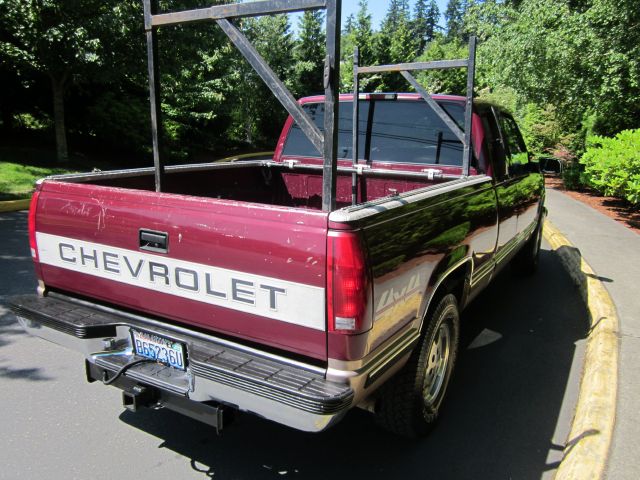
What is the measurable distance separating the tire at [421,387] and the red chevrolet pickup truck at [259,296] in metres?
0.01

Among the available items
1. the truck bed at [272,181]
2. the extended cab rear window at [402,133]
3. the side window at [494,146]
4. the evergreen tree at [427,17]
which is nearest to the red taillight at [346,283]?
the truck bed at [272,181]

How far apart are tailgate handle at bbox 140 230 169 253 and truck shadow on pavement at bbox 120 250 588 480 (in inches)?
48.5

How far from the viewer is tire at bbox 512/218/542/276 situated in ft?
21.3

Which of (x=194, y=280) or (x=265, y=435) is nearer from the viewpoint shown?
(x=194, y=280)

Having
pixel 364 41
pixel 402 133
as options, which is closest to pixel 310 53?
pixel 364 41

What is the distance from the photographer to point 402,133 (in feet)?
15.6

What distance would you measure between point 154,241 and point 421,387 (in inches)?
65.6

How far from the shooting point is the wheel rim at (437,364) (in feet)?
10.2

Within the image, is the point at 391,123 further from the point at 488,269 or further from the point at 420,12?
the point at 420,12

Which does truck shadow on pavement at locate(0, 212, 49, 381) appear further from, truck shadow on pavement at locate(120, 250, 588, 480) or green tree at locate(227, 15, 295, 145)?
green tree at locate(227, 15, 295, 145)

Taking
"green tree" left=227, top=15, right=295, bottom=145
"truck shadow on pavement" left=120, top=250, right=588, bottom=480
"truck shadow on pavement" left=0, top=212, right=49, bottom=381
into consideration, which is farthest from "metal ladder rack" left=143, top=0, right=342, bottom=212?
"green tree" left=227, top=15, right=295, bottom=145

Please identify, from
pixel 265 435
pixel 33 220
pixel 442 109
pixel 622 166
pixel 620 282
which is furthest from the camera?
pixel 622 166

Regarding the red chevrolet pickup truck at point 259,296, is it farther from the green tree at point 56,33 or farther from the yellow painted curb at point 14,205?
the green tree at point 56,33

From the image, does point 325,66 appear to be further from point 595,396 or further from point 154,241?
point 595,396
